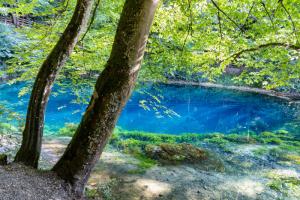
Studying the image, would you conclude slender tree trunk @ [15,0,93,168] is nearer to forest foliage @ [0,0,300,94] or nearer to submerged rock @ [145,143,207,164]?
forest foliage @ [0,0,300,94]

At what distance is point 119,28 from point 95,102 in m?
0.74

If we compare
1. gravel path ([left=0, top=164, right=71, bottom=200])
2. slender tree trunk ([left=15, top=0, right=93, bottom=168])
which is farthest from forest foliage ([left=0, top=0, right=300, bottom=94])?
gravel path ([left=0, top=164, right=71, bottom=200])

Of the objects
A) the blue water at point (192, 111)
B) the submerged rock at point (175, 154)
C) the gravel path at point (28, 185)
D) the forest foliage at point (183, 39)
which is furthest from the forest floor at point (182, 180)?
the blue water at point (192, 111)

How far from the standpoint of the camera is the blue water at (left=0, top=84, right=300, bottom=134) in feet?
44.3

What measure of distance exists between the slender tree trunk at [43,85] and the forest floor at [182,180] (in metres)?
1.07

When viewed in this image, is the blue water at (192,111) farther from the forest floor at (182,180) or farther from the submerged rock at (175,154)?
the forest floor at (182,180)

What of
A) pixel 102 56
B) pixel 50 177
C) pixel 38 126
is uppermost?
pixel 102 56

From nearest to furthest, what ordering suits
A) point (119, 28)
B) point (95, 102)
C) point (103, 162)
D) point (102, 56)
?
1. point (119, 28)
2. point (95, 102)
3. point (103, 162)
4. point (102, 56)

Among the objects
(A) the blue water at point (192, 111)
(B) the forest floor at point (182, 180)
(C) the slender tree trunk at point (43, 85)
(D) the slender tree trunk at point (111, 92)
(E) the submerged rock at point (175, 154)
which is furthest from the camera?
(A) the blue water at point (192, 111)

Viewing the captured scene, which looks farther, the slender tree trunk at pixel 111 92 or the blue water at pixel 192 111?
the blue water at pixel 192 111

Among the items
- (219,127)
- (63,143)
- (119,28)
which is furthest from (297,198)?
(219,127)

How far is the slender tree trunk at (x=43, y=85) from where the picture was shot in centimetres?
299

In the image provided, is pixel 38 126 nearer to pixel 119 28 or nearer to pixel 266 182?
pixel 119 28

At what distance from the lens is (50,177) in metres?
2.78
